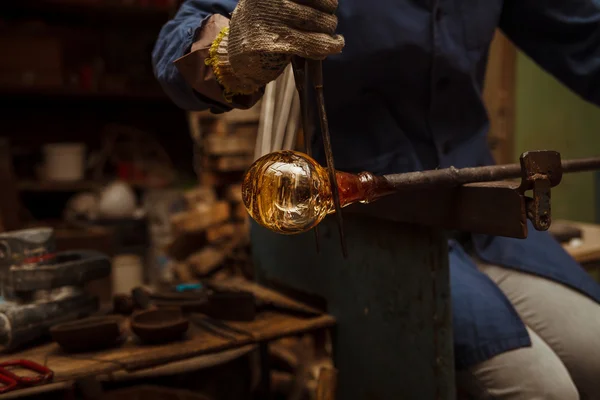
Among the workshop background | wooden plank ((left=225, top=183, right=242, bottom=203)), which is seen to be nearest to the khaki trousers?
the workshop background

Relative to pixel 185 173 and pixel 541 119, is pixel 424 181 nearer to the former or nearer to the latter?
pixel 541 119

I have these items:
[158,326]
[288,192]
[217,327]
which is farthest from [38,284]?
[288,192]

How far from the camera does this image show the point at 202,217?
2672mm

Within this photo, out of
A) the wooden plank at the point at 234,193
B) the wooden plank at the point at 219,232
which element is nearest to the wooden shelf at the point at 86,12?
the wooden plank at the point at 234,193

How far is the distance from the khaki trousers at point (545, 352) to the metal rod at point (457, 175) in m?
0.30

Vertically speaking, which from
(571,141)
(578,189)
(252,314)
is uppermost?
(571,141)

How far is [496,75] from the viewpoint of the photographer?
10.1 ft

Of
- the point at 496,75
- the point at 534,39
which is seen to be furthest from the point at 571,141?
the point at 534,39

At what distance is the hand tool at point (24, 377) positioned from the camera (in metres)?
1.06

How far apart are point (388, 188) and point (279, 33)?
11.0 inches

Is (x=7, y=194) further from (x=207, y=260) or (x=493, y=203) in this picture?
(x=493, y=203)

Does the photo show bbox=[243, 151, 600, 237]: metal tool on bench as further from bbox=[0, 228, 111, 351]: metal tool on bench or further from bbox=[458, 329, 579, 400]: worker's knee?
bbox=[0, 228, 111, 351]: metal tool on bench

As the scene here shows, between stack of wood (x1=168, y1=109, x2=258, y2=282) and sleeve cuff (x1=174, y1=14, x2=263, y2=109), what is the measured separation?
1.62 metres

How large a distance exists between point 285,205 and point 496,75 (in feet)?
8.30
